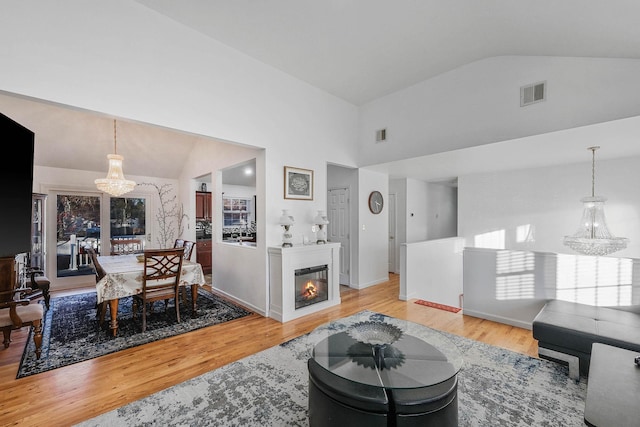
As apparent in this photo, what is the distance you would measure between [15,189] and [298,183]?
302 centimetres

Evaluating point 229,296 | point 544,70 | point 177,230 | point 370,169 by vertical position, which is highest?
point 544,70

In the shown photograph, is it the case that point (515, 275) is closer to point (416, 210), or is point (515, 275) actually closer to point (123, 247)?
point (416, 210)

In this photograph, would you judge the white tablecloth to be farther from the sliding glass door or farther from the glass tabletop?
the glass tabletop

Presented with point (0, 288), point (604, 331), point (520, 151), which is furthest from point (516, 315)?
point (0, 288)

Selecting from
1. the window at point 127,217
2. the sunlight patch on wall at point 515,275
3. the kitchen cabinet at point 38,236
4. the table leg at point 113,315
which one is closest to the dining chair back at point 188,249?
the table leg at point 113,315

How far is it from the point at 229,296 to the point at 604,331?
466 cm

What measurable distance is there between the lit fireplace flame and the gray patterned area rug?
51.7 inches

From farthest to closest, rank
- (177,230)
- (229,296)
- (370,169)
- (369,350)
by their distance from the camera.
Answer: (177,230) < (370,169) < (229,296) < (369,350)

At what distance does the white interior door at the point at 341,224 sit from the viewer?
217 inches

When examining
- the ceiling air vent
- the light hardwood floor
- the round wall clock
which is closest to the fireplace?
the light hardwood floor

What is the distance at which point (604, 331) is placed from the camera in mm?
2344

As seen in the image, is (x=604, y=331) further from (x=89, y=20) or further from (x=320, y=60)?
(x=89, y=20)

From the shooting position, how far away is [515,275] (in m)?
3.54

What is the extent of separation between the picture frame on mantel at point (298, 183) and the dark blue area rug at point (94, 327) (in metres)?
1.88
